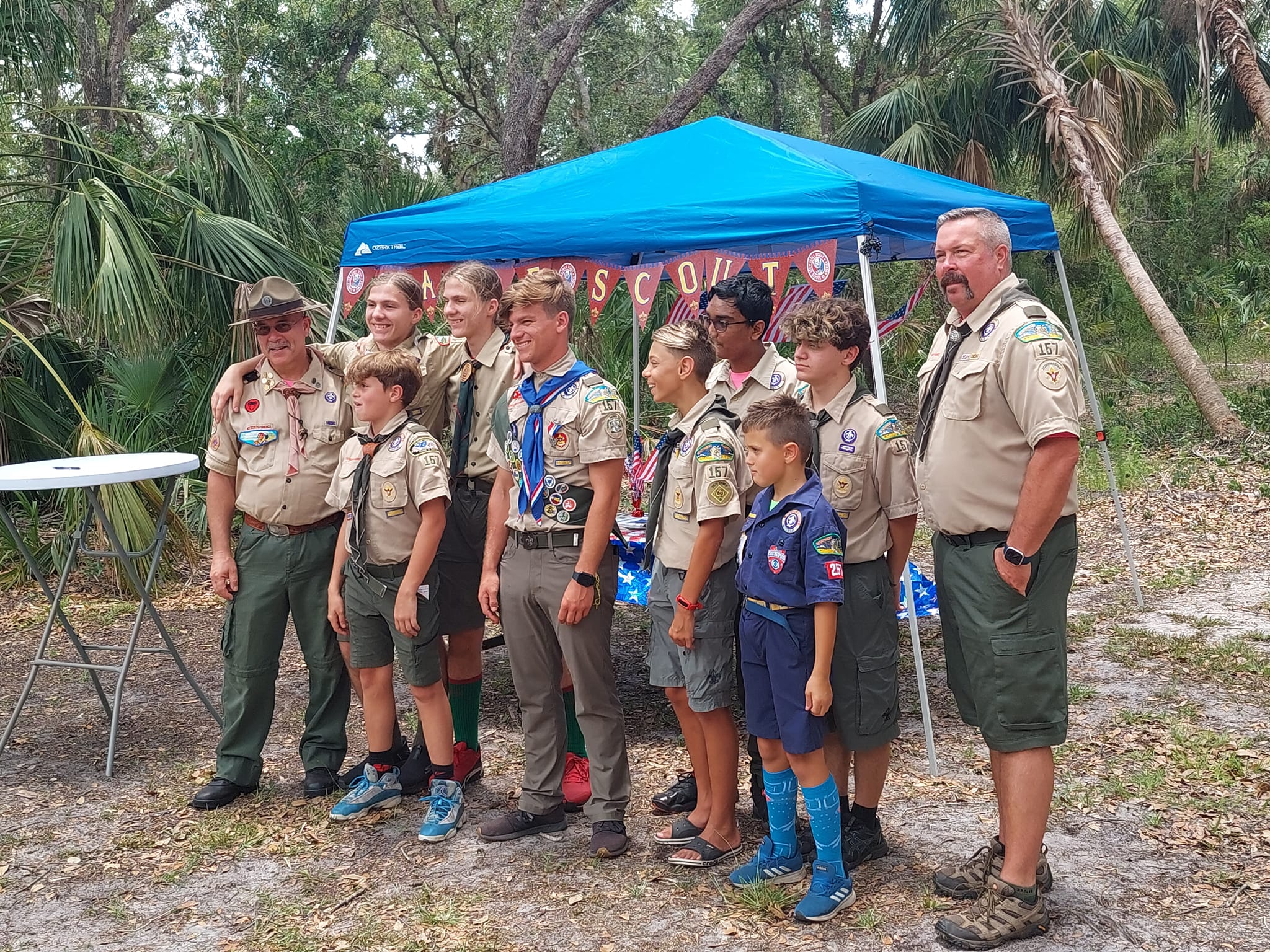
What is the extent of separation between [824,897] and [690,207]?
2.82 m

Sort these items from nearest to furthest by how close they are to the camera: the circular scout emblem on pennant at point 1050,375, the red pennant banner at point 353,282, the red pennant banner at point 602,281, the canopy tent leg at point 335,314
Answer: the circular scout emblem on pennant at point 1050,375, the canopy tent leg at point 335,314, the red pennant banner at point 602,281, the red pennant banner at point 353,282

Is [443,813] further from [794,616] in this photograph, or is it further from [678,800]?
[794,616]

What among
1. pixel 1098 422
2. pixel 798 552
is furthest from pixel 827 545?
pixel 1098 422

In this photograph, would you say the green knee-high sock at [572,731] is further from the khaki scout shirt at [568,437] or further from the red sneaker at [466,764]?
the khaki scout shirt at [568,437]

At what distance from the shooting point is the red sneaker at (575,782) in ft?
13.5

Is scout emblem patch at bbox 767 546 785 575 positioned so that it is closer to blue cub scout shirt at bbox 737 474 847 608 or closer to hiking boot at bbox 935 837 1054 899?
blue cub scout shirt at bbox 737 474 847 608

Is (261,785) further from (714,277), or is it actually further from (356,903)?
(714,277)

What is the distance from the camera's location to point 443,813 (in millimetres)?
3928

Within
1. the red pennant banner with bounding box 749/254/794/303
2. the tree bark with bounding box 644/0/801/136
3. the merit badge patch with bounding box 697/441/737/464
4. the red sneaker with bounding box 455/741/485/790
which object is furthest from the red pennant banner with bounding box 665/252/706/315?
the tree bark with bounding box 644/0/801/136

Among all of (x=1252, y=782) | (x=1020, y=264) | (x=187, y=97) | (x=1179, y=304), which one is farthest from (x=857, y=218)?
(x=187, y=97)

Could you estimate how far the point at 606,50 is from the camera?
19.0 meters

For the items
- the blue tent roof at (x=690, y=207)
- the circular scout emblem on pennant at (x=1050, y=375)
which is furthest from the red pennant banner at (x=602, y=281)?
the circular scout emblem on pennant at (x=1050, y=375)

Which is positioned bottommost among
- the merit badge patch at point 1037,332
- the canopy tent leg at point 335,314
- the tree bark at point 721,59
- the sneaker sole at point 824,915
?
the sneaker sole at point 824,915

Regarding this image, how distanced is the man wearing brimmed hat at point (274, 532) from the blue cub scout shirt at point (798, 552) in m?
1.57
